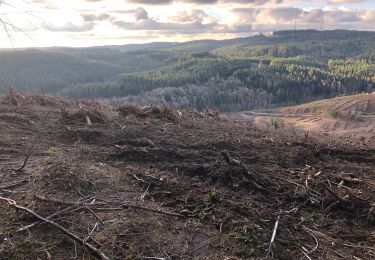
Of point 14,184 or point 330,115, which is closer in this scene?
point 14,184

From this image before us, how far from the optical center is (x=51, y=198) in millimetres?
4941

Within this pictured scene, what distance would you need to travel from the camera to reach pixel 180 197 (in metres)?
5.54

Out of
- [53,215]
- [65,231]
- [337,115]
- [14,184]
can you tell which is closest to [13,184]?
[14,184]

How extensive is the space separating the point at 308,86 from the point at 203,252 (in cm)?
13042

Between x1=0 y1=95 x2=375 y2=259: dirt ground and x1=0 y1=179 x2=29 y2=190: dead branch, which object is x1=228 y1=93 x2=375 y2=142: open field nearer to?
x1=0 y1=95 x2=375 y2=259: dirt ground

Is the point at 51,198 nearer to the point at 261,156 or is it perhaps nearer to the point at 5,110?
the point at 261,156

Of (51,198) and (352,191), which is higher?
(51,198)

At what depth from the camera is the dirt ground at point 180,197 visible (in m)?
4.28

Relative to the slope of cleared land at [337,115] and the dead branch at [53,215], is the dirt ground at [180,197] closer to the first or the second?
the dead branch at [53,215]

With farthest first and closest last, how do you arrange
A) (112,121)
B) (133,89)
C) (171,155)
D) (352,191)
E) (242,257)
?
(133,89) < (112,121) < (171,155) < (352,191) < (242,257)

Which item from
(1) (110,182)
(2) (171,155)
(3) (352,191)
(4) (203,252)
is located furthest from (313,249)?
(2) (171,155)

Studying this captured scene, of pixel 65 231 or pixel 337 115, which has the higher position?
pixel 65 231

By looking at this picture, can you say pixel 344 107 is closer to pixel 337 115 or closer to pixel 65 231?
pixel 337 115

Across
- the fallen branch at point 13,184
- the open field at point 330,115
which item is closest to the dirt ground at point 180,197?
the fallen branch at point 13,184
